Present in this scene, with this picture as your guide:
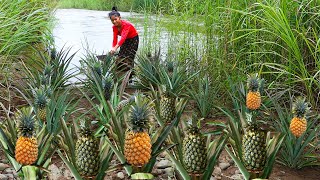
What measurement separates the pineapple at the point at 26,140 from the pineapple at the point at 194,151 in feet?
2.44

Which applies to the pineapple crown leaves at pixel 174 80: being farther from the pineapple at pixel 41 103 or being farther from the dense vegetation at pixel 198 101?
the pineapple at pixel 41 103

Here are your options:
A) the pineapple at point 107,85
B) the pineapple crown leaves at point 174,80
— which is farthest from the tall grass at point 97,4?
the pineapple at point 107,85

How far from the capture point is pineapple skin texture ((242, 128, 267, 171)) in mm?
2400

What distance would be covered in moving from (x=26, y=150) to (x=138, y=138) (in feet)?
1.86

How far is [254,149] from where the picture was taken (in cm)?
241

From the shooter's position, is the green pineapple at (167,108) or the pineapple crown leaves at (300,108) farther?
the green pineapple at (167,108)

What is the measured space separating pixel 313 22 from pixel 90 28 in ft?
31.3

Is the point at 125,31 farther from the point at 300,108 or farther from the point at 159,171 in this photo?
the point at 300,108

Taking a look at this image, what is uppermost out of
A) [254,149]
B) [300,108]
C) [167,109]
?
[300,108]

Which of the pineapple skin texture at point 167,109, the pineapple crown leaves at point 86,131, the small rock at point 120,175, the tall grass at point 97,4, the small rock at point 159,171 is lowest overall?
the small rock at point 159,171

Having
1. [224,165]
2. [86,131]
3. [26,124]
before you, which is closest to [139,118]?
[86,131]

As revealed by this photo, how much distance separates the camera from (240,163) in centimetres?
247

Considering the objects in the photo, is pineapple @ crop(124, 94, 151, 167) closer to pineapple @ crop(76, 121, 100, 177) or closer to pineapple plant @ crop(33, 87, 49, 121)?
pineapple @ crop(76, 121, 100, 177)

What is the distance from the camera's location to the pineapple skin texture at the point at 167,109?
11.7 feet
